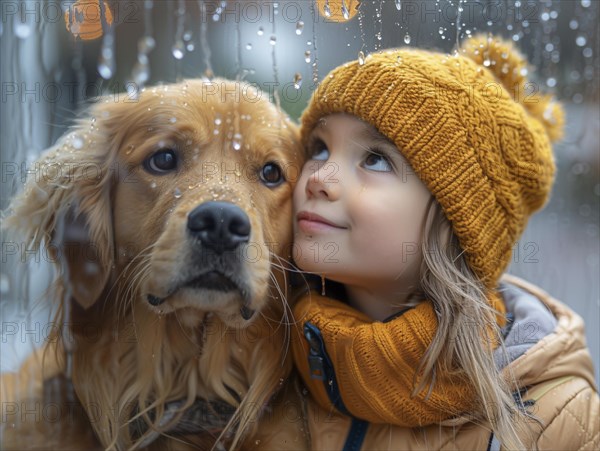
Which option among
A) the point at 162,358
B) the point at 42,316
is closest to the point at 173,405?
the point at 162,358

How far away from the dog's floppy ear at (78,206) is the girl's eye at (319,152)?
0.34 m

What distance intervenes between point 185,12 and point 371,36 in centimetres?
29

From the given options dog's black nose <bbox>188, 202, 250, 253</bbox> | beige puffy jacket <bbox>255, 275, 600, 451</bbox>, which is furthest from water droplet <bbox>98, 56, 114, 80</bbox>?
beige puffy jacket <bbox>255, 275, 600, 451</bbox>

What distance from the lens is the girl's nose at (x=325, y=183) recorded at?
1037 millimetres

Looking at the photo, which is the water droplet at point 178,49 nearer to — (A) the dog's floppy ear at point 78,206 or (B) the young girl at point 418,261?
(A) the dog's floppy ear at point 78,206

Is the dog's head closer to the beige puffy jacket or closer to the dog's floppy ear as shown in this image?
the dog's floppy ear

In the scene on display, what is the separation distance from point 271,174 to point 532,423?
628 millimetres

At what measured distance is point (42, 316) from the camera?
97cm

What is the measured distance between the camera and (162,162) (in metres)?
1.00

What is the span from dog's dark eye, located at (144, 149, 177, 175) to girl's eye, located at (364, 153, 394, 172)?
1.05ft

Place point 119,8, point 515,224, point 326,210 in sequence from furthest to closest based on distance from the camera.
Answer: point 515,224 → point 326,210 → point 119,8

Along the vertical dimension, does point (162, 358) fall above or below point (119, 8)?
below

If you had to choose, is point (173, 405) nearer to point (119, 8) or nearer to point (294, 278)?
point (294, 278)

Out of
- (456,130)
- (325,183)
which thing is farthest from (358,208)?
(456,130)
